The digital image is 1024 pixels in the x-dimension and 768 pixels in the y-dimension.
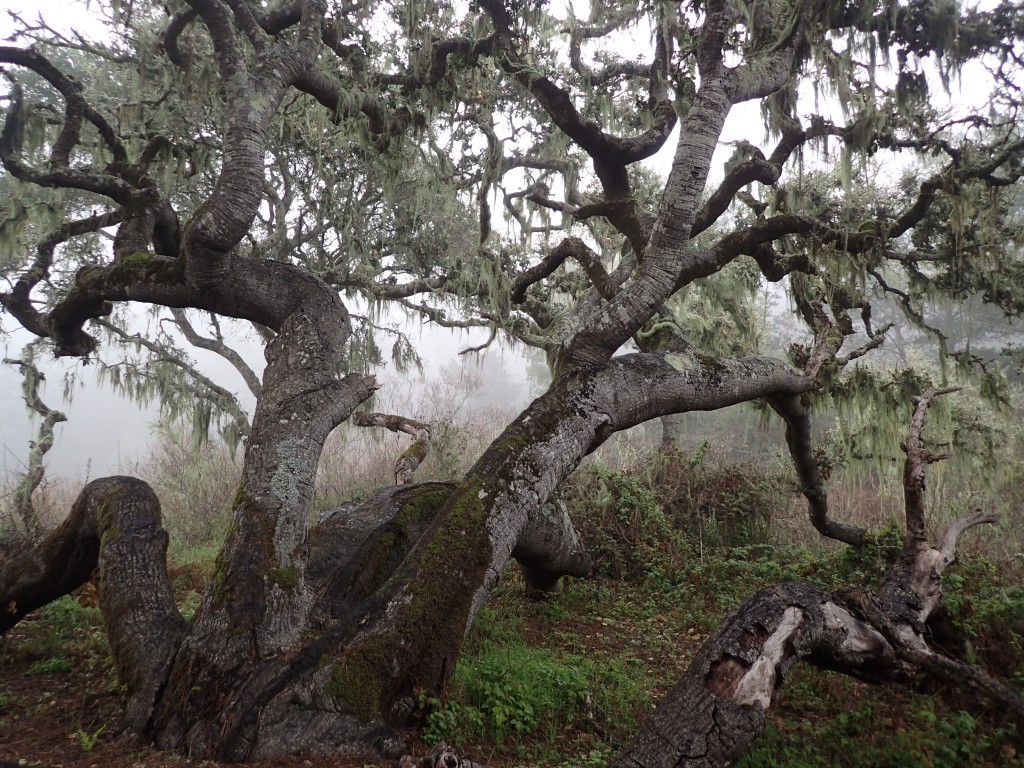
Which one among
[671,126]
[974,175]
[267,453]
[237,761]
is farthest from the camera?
[671,126]

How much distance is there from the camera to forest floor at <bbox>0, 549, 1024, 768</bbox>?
2877 millimetres

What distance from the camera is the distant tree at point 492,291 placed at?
281cm

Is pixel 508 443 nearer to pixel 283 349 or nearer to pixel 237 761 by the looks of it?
pixel 283 349

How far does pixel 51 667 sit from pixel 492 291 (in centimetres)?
600

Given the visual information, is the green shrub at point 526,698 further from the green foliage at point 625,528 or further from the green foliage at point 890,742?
the green foliage at point 625,528

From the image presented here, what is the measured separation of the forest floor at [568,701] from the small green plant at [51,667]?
1cm

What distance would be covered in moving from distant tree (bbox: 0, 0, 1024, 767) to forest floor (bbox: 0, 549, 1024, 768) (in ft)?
1.06

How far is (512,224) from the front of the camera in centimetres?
920

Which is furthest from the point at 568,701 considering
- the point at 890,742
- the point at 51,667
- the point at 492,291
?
the point at 492,291

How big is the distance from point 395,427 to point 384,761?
428 cm

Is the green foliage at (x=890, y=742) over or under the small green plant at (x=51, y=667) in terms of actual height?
over

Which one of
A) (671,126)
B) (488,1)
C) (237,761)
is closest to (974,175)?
(671,126)

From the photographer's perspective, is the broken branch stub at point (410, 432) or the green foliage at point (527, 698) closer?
the green foliage at point (527, 698)

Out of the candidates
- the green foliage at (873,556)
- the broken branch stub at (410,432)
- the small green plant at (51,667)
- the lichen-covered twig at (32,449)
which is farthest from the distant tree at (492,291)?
the lichen-covered twig at (32,449)
